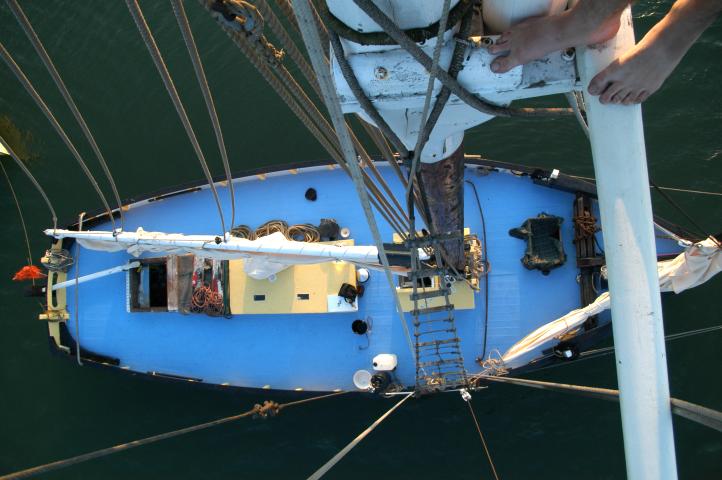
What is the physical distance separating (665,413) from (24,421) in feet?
43.4

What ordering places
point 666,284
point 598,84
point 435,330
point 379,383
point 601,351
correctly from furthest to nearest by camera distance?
point 601,351
point 379,383
point 435,330
point 666,284
point 598,84

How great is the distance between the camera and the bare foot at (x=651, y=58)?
9.35 feet

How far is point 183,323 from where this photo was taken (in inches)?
400

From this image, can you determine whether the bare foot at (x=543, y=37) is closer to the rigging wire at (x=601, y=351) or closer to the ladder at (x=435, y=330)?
the ladder at (x=435, y=330)

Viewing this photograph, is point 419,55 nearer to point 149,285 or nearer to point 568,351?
point 568,351

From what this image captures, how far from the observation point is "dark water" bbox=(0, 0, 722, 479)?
1066 cm

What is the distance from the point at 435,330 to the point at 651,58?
6.25 m

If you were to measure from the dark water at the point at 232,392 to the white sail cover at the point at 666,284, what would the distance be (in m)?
2.54

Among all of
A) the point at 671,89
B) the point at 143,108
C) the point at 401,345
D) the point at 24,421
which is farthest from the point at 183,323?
the point at 671,89

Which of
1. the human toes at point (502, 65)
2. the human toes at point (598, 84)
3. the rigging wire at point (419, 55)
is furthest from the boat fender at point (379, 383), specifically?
the human toes at point (598, 84)

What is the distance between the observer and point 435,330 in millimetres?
8672

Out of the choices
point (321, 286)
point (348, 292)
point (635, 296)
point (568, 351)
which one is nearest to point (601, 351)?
point (568, 351)

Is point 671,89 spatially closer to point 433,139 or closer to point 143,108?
point 433,139

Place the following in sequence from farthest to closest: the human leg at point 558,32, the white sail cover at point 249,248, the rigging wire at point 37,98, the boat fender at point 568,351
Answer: the boat fender at point 568,351, the white sail cover at point 249,248, the rigging wire at point 37,98, the human leg at point 558,32
